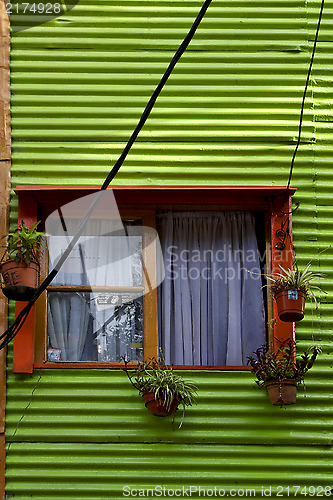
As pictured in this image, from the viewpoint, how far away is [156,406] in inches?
319

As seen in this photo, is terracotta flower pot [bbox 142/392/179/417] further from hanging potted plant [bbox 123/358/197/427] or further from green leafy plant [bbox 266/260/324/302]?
green leafy plant [bbox 266/260/324/302]

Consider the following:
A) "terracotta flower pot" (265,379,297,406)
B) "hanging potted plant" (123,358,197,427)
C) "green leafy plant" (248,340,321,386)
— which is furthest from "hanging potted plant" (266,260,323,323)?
"hanging potted plant" (123,358,197,427)

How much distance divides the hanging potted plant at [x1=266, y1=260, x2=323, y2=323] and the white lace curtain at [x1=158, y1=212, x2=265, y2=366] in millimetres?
577

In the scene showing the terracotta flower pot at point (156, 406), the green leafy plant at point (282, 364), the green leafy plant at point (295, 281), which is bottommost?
the terracotta flower pot at point (156, 406)

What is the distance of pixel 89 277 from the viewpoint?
9.02 metres

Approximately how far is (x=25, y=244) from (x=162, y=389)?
1.66m

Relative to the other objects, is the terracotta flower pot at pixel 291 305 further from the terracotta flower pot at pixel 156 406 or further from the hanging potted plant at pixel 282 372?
the terracotta flower pot at pixel 156 406

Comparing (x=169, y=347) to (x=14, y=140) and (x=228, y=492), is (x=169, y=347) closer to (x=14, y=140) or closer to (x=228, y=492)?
(x=228, y=492)

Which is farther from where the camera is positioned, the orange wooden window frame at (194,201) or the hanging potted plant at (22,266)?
the orange wooden window frame at (194,201)

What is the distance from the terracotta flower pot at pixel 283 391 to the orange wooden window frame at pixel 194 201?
0.51 metres

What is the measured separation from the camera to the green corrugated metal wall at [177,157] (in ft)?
26.9

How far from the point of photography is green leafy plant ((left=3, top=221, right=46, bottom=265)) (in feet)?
27.0

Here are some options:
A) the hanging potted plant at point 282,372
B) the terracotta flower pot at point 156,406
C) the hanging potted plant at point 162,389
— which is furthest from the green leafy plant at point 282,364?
the terracotta flower pot at point 156,406

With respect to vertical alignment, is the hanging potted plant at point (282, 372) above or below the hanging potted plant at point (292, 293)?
below
